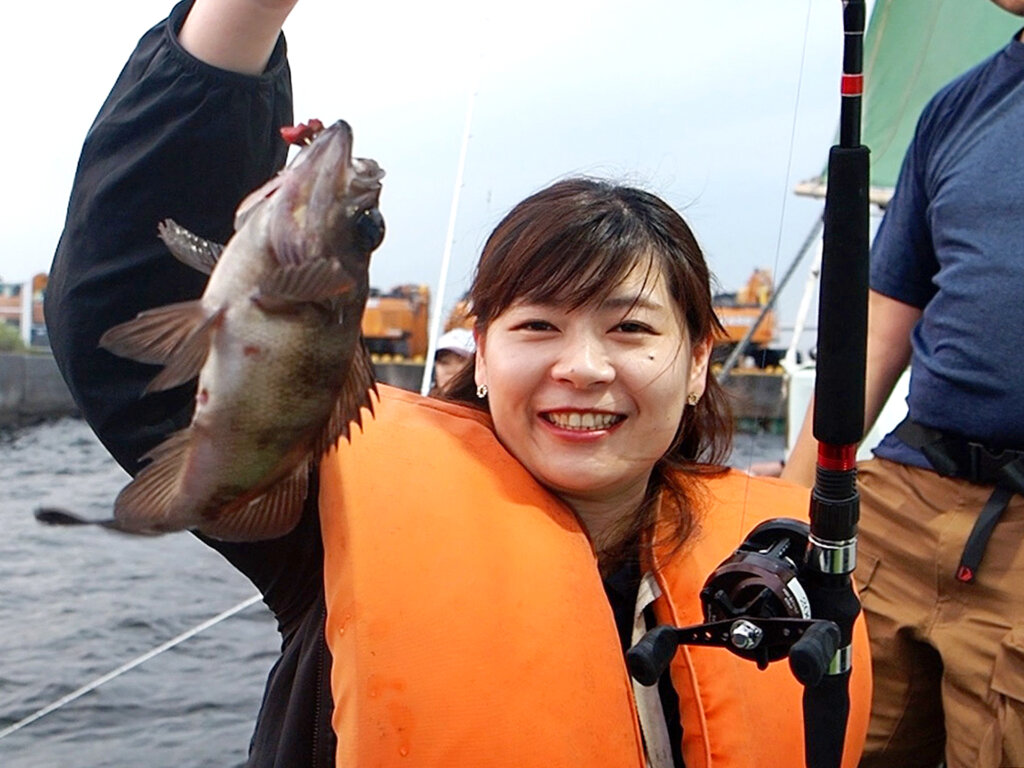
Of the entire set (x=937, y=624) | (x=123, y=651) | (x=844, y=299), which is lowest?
(x=123, y=651)

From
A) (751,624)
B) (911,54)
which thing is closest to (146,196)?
(751,624)

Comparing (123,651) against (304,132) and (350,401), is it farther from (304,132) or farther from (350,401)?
(304,132)

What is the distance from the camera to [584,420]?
7.30ft

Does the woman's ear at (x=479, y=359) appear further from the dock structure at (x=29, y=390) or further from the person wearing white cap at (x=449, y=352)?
the dock structure at (x=29, y=390)

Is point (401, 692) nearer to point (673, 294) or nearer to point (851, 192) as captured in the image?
point (673, 294)

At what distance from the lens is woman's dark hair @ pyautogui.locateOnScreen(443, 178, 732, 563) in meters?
2.23

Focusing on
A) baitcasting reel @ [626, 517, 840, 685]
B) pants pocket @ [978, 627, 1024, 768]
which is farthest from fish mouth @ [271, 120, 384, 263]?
pants pocket @ [978, 627, 1024, 768]

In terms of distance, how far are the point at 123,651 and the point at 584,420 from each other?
20.3ft

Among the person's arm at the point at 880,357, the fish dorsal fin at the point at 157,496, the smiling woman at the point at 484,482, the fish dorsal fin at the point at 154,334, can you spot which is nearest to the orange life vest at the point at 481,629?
the smiling woman at the point at 484,482

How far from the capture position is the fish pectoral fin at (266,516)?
1476 millimetres

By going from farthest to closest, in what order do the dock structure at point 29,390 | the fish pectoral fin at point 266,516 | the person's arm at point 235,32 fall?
the dock structure at point 29,390
the person's arm at point 235,32
the fish pectoral fin at point 266,516

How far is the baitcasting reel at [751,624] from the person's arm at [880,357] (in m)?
1.54

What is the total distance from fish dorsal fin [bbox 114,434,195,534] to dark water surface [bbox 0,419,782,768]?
3 centimetres

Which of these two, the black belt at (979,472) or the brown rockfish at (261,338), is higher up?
the brown rockfish at (261,338)
